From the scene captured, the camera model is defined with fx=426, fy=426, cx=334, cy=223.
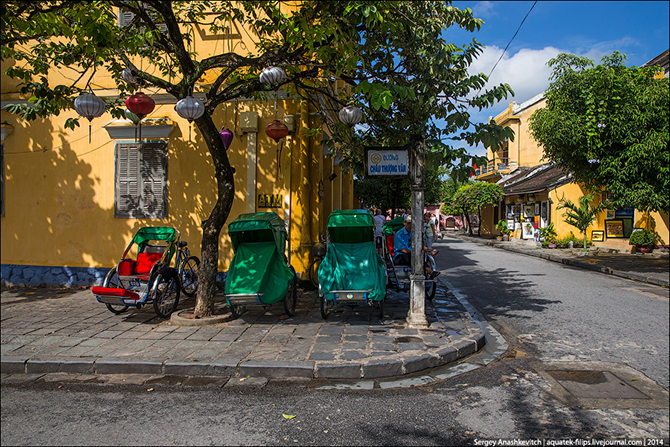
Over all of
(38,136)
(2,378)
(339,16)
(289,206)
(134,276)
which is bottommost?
(2,378)

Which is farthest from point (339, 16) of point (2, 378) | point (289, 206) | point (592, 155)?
point (592, 155)

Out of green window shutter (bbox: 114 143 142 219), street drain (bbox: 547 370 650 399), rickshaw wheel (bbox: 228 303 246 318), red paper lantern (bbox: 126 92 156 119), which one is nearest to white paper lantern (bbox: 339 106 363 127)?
red paper lantern (bbox: 126 92 156 119)

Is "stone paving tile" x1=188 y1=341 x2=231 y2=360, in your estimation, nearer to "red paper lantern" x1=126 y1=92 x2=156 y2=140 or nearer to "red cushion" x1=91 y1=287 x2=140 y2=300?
"red cushion" x1=91 y1=287 x2=140 y2=300

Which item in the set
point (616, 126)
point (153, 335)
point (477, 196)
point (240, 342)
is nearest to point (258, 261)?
point (240, 342)

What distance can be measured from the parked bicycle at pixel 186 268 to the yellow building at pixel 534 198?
7.57 metres

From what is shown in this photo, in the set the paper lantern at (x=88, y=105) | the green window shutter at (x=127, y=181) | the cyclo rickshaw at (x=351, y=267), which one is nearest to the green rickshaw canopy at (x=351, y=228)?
the cyclo rickshaw at (x=351, y=267)

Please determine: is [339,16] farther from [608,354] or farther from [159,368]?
[608,354]

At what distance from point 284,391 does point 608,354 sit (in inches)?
158

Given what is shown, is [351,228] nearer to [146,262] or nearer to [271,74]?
[271,74]

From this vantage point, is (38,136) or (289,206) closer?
(289,206)

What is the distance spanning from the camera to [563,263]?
16344mm

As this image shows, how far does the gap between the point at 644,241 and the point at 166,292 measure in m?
19.8

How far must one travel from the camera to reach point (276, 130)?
848 cm

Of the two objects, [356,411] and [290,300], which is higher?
[290,300]
